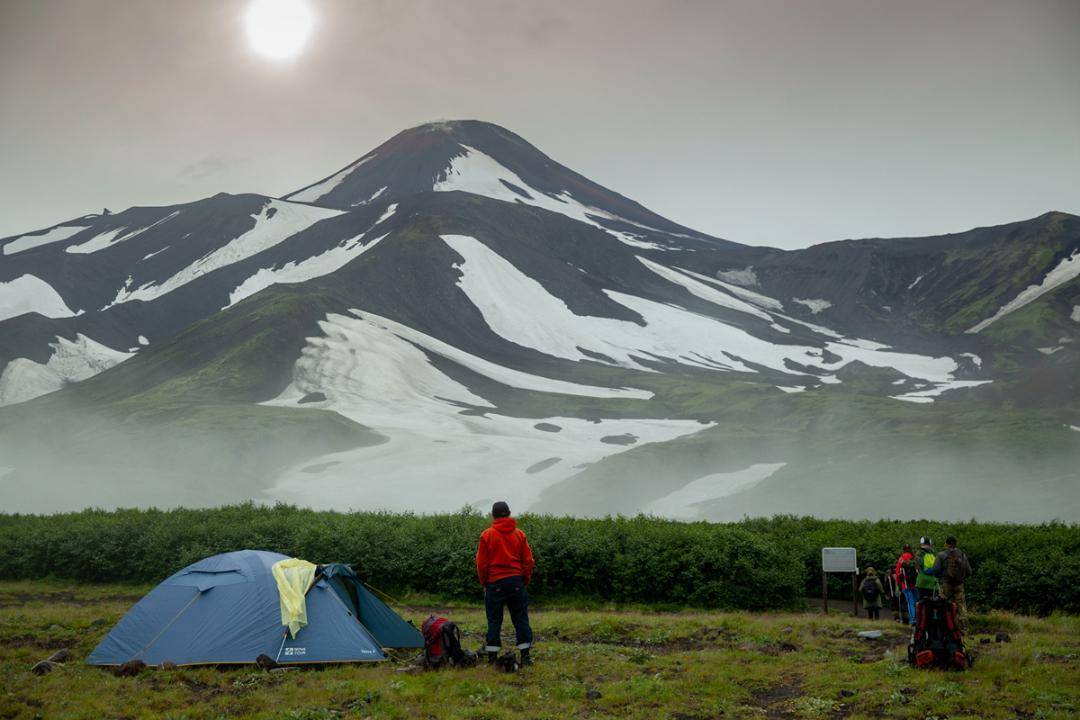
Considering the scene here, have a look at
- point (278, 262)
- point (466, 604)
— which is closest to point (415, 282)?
point (278, 262)

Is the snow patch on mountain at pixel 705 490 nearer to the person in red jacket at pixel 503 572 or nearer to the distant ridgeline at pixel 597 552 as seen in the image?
the distant ridgeline at pixel 597 552

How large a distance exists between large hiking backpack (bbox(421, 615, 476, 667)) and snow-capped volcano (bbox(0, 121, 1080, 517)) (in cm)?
5440

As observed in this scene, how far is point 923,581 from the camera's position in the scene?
1845 centimetres

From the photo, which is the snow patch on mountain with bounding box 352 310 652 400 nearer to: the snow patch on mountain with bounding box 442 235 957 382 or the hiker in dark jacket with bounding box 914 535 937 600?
the snow patch on mountain with bounding box 442 235 957 382

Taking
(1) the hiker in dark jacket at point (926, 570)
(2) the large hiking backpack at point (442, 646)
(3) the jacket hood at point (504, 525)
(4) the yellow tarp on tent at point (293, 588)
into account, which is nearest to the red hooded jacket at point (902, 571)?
(1) the hiker in dark jacket at point (926, 570)

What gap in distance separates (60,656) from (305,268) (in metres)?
166

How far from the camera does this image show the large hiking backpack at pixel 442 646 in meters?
15.7

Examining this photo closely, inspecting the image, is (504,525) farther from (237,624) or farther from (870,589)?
(870,589)

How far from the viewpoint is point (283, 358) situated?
369ft

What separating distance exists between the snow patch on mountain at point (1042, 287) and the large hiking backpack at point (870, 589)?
180283 millimetres

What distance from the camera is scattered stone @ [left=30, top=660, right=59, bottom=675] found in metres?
15.9

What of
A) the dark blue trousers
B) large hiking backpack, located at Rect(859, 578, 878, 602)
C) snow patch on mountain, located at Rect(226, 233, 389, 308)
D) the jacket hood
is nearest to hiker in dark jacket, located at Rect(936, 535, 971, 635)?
large hiking backpack, located at Rect(859, 578, 878, 602)

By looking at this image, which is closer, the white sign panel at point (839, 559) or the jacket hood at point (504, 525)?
the jacket hood at point (504, 525)

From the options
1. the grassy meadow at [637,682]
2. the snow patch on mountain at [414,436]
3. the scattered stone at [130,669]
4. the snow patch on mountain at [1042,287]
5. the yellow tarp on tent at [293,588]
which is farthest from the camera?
the snow patch on mountain at [1042,287]
